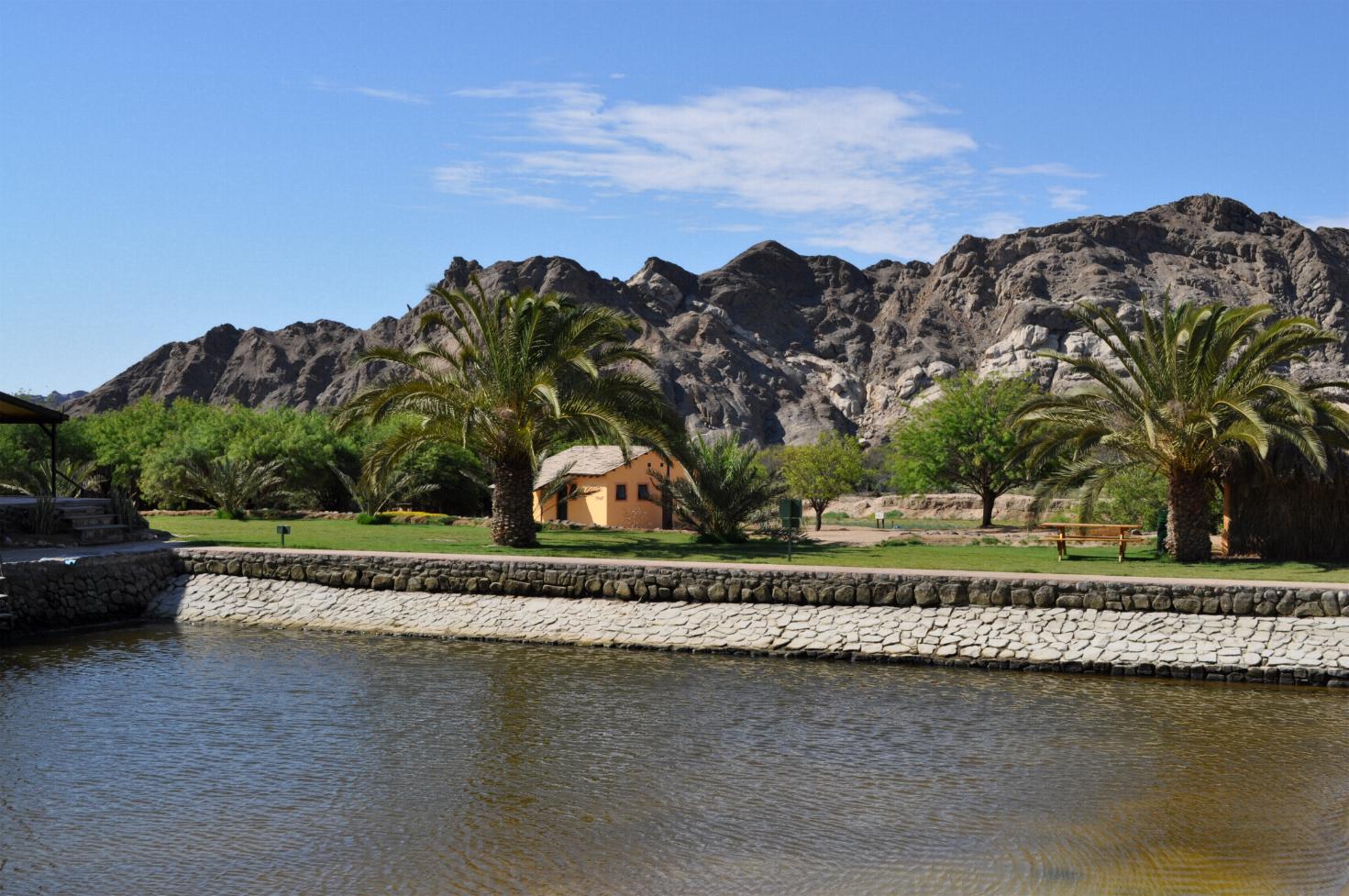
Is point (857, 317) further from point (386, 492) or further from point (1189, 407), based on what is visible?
point (1189, 407)

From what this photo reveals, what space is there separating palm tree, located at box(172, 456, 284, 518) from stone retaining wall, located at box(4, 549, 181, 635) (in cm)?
1398

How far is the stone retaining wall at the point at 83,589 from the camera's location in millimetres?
22422

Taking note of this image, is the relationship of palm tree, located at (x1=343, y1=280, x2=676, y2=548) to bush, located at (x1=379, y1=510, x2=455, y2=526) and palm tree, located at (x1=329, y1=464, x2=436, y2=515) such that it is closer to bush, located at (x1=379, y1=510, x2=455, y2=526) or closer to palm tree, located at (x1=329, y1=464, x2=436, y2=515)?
palm tree, located at (x1=329, y1=464, x2=436, y2=515)

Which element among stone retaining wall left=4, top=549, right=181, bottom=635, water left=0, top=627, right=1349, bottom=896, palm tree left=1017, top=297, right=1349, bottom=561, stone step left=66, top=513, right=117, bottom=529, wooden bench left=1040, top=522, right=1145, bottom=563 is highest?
palm tree left=1017, top=297, right=1349, bottom=561

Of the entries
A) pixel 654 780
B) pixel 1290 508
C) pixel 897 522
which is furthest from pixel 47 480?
pixel 897 522

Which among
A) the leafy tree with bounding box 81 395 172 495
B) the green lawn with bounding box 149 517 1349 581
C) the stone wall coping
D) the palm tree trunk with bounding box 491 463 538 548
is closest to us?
the stone wall coping

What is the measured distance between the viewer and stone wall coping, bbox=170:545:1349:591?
20109 mm

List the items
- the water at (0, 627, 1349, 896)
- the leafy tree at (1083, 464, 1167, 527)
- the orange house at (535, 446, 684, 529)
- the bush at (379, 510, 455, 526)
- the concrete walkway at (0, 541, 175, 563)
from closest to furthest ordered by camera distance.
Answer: the water at (0, 627, 1349, 896) < the concrete walkway at (0, 541, 175, 563) < the bush at (379, 510, 455, 526) < the leafy tree at (1083, 464, 1167, 527) < the orange house at (535, 446, 684, 529)

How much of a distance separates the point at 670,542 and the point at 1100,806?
61.2 ft

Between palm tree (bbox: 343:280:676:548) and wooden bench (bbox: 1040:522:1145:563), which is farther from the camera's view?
palm tree (bbox: 343:280:676:548)

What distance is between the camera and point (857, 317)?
163m

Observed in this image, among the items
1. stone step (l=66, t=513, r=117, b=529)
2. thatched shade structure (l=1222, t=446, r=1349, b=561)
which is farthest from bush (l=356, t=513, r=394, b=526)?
thatched shade structure (l=1222, t=446, r=1349, b=561)

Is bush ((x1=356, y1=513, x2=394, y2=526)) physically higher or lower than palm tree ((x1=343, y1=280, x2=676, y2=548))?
lower

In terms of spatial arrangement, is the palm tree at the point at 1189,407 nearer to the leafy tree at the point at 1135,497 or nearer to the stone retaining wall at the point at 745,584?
the stone retaining wall at the point at 745,584
